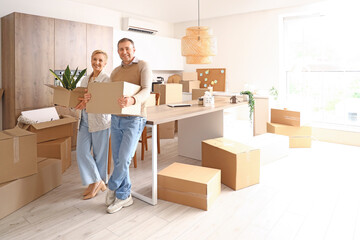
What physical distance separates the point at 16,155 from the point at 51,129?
114 cm

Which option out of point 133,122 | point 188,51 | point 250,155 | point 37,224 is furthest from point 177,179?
point 188,51

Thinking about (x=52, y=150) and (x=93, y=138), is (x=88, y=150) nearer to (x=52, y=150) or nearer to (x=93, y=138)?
(x=93, y=138)

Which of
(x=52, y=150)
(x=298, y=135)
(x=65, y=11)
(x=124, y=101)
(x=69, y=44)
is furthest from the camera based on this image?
(x=65, y=11)

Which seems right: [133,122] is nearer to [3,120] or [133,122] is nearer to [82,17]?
[3,120]

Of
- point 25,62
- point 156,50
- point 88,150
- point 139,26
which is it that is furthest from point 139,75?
point 156,50

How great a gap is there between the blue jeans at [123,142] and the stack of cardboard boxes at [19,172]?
0.78 metres

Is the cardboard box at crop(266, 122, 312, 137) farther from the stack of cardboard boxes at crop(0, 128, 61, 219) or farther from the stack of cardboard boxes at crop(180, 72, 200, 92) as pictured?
the stack of cardboard boxes at crop(0, 128, 61, 219)

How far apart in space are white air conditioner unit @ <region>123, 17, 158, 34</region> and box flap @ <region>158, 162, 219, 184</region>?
12.5 ft

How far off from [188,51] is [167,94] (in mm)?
1714

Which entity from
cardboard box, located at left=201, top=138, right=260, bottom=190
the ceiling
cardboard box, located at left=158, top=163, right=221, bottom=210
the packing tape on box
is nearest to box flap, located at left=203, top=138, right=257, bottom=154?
cardboard box, located at left=201, top=138, right=260, bottom=190

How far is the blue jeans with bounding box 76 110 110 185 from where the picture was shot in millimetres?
2709

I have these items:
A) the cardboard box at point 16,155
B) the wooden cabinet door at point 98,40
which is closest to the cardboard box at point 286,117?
the wooden cabinet door at point 98,40

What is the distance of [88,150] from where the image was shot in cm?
273

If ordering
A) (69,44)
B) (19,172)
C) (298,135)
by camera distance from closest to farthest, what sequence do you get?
(19,172) < (69,44) < (298,135)
